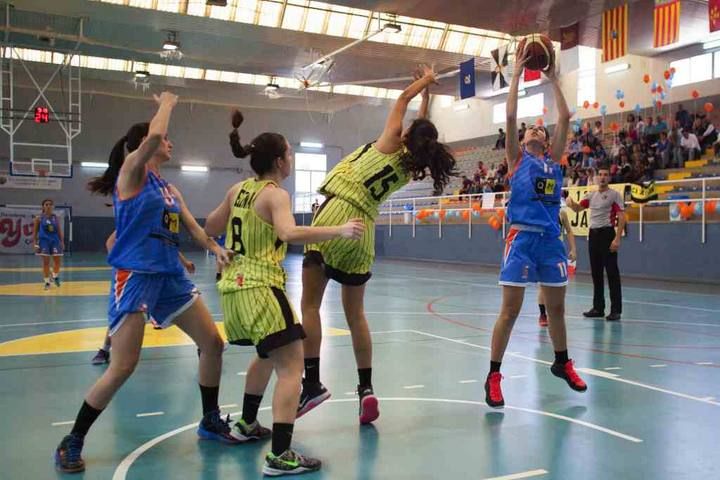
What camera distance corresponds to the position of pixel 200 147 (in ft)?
119

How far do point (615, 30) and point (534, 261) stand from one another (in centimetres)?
1877

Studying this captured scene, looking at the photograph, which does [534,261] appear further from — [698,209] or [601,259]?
[698,209]

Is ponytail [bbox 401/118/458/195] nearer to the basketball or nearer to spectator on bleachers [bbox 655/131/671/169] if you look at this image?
the basketball

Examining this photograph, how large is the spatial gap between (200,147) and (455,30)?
1596cm

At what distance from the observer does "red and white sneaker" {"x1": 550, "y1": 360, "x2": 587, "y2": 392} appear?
5043 mm

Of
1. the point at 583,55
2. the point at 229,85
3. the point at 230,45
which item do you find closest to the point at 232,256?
the point at 230,45

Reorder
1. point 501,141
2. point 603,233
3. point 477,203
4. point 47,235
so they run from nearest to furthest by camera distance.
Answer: point 603,233 → point 47,235 → point 477,203 → point 501,141

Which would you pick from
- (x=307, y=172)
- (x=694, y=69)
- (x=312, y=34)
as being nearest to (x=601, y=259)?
(x=312, y=34)

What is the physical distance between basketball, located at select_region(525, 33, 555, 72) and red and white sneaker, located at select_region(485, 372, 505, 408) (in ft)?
7.85

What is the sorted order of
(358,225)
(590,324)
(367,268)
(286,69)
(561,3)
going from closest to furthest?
(358,225) < (367,268) < (590,324) < (561,3) < (286,69)

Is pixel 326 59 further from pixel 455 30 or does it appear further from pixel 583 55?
pixel 583 55

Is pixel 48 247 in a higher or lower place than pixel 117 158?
lower

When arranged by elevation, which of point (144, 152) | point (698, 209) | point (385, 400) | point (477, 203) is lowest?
point (385, 400)

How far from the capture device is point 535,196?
5.00 meters
